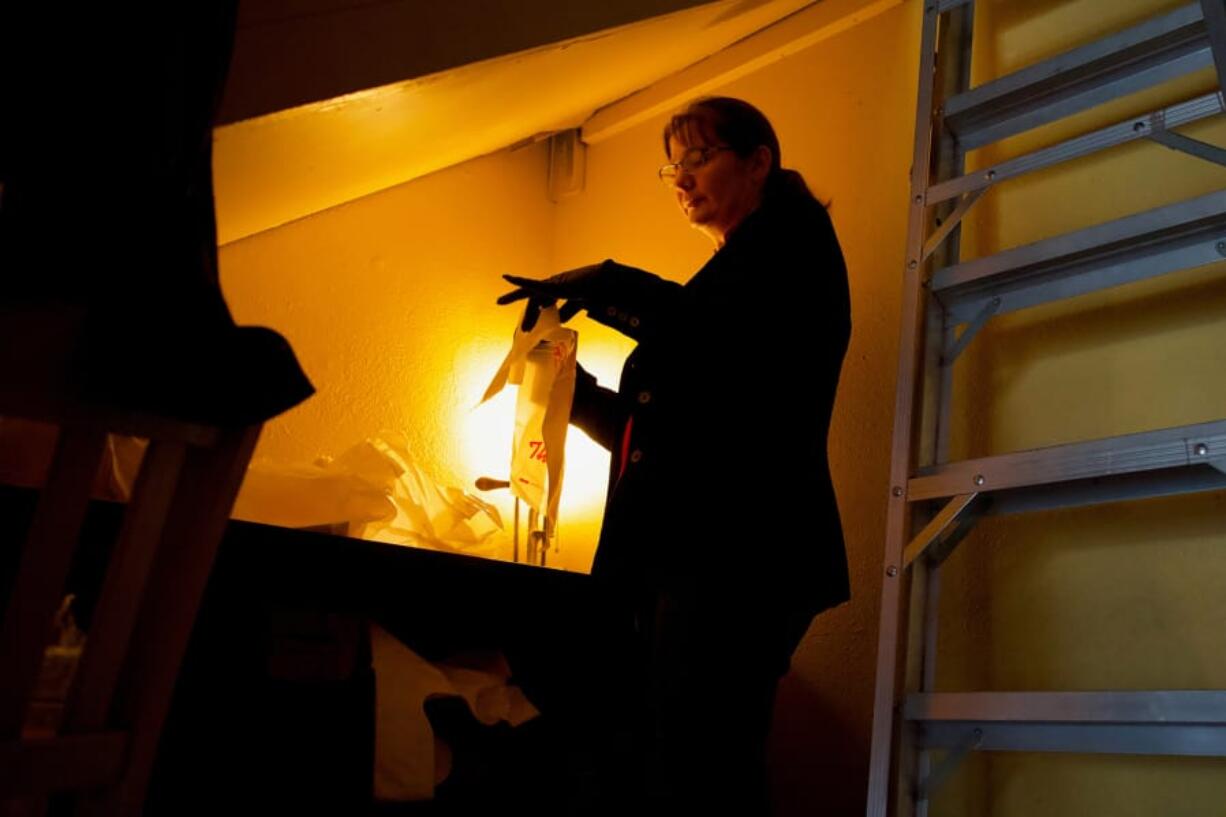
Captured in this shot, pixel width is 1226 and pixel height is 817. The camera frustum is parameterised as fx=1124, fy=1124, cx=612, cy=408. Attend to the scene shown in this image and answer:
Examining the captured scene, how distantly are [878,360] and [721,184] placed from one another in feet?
1.54

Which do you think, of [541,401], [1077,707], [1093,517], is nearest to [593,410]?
[541,401]

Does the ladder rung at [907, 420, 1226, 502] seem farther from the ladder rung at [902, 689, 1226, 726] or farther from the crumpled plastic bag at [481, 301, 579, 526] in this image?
the crumpled plastic bag at [481, 301, 579, 526]

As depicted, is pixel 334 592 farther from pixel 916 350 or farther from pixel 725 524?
pixel 916 350

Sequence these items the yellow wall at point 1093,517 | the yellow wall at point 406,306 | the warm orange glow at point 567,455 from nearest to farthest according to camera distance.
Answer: the yellow wall at point 1093,517 < the yellow wall at point 406,306 < the warm orange glow at point 567,455

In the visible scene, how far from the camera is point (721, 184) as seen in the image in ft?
5.85

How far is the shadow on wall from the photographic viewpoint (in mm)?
1849

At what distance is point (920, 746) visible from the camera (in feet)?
5.04

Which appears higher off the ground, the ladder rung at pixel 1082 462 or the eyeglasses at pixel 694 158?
the eyeglasses at pixel 694 158

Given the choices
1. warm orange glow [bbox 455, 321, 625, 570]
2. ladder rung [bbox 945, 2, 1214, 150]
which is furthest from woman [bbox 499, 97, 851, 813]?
warm orange glow [bbox 455, 321, 625, 570]

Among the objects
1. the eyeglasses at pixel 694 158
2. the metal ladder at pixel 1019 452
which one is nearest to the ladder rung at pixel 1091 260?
the metal ladder at pixel 1019 452

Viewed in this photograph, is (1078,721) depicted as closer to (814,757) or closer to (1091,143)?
(814,757)

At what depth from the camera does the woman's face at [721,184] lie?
1.78 meters

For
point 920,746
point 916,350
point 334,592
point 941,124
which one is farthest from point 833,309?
point 334,592

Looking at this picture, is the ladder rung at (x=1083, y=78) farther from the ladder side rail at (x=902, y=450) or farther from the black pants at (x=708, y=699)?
the black pants at (x=708, y=699)
